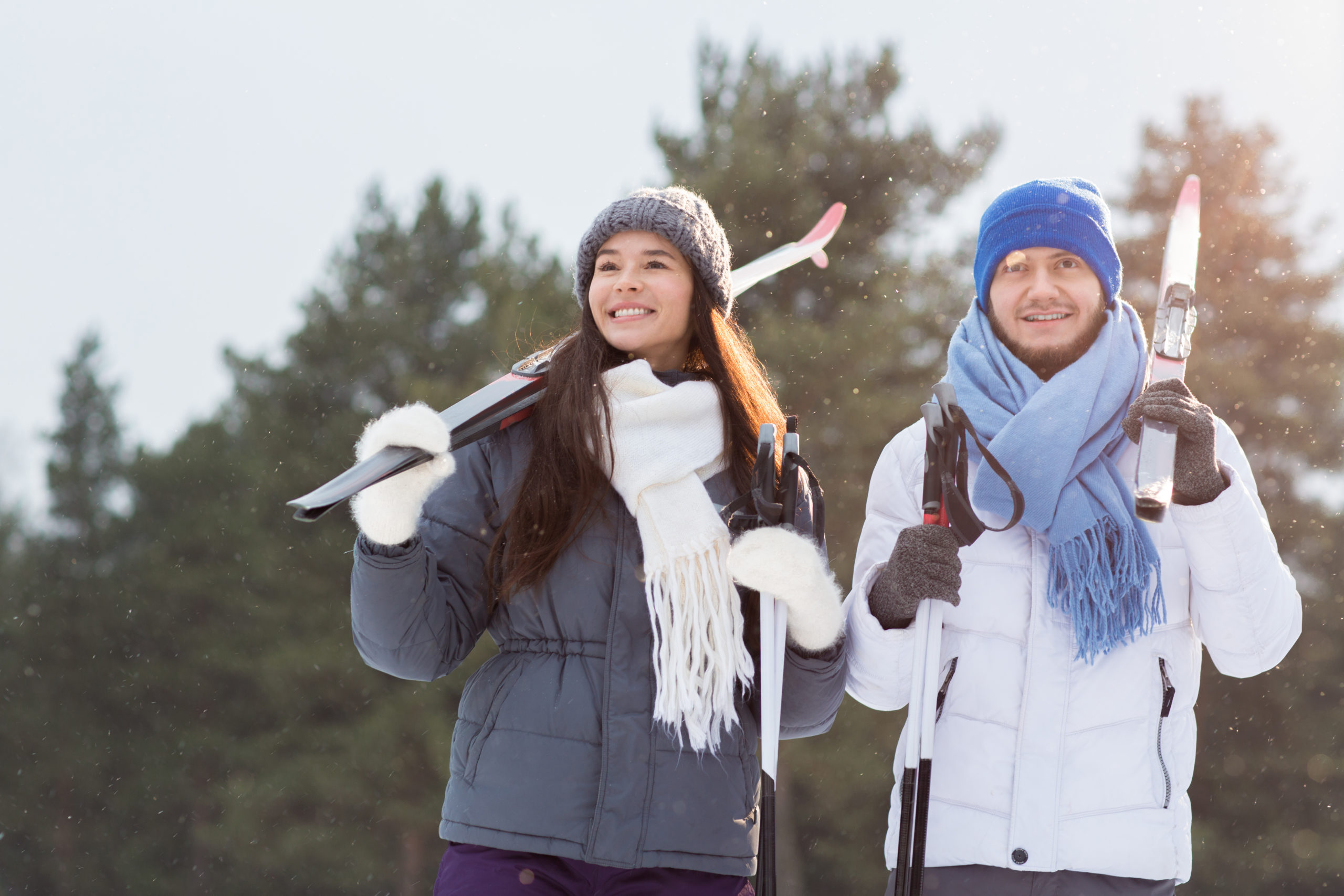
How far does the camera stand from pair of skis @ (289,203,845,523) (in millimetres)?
1824

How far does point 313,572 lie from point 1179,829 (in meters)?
14.9

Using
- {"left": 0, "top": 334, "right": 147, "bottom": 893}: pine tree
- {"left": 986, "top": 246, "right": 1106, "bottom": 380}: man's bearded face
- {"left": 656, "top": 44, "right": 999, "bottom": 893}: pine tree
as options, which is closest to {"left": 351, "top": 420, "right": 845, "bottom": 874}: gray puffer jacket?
{"left": 986, "top": 246, "right": 1106, "bottom": 380}: man's bearded face

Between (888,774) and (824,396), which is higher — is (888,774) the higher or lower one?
the lower one

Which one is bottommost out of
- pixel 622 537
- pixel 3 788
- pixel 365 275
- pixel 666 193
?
pixel 3 788

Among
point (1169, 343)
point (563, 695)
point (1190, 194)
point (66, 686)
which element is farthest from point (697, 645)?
point (66, 686)

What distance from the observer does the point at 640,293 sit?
94.4 inches

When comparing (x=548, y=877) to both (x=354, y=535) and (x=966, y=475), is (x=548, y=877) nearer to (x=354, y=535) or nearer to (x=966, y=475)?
(x=966, y=475)

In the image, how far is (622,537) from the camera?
2209mm

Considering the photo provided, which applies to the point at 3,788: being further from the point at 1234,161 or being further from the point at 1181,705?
the point at 1181,705

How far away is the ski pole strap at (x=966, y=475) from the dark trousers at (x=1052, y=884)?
0.62 meters

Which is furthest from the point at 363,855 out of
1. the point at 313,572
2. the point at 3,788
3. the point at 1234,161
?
the point at 1234,161

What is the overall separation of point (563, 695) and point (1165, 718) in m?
1.11

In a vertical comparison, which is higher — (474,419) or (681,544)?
(474,419)

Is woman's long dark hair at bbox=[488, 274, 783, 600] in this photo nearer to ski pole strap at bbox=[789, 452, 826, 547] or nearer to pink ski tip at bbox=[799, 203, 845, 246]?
ski pole strap at bbox=[789, 452, 826, 547]
